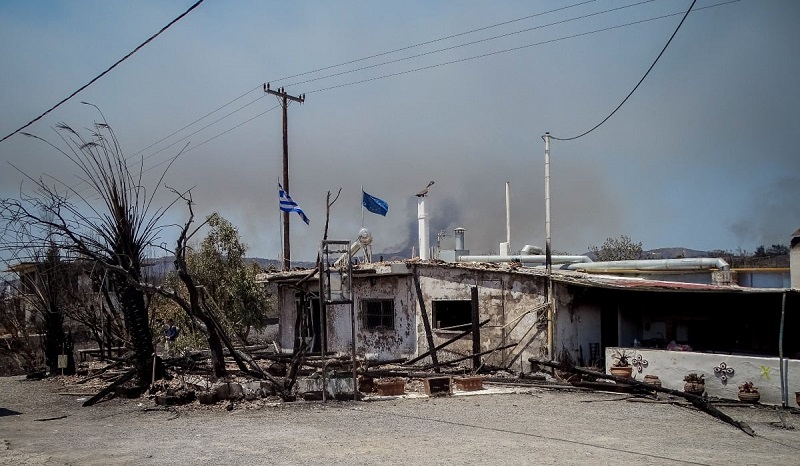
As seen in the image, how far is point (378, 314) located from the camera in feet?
72.9

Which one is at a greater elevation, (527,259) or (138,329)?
(527,259)

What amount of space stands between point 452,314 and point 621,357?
5.58 metres

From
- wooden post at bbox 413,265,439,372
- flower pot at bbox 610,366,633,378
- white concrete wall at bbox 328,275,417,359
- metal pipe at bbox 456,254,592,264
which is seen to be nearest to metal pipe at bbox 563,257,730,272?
metal pipe at bbox 456,254,592,264

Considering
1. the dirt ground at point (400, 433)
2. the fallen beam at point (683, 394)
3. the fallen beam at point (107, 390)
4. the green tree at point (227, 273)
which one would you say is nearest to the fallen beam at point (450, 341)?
the fallen beam at point (683, 394)

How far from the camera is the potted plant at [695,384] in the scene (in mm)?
14602

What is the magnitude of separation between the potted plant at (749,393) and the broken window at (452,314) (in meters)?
7.78

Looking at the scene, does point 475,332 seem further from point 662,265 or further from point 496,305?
point 662,265

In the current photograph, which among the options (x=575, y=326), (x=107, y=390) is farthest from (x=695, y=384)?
(x=107, y=390)

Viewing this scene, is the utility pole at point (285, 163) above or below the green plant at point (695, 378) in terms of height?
above

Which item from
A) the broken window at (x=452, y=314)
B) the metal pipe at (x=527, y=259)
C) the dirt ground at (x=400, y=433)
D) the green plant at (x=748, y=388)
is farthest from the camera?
the metal pipe at (x=527, y=259)

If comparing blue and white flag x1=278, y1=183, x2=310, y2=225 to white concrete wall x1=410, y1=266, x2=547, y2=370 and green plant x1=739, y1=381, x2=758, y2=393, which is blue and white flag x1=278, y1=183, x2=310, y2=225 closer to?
white concrete wall x1=410, y1=266, x2=547, y2=370

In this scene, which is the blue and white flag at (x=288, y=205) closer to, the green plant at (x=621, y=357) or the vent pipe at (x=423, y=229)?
the vent pipe at (x=423, y=229)

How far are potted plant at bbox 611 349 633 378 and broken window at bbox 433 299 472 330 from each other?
4.71 m

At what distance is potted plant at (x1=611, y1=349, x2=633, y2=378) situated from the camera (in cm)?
1598
